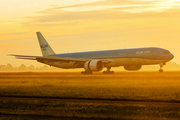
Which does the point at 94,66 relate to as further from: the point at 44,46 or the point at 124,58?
the point at 44,46

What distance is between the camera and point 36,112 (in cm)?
1095

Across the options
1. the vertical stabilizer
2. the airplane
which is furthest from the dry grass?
the vertical stabilizer

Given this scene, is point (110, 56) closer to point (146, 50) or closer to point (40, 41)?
point (146, 50)

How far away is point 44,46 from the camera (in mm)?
53562

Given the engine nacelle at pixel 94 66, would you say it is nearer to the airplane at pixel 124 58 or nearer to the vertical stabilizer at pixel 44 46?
the airplane at pixel 124 58

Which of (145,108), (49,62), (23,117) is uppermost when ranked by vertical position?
(49,62)

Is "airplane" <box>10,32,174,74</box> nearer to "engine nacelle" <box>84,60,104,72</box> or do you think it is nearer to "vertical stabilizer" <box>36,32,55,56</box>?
"engine nacelle" <box>84,60,104,72</box>

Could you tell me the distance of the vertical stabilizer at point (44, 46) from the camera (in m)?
53.4

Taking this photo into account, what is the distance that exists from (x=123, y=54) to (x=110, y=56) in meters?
2.49

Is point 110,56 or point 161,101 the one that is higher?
point 110,56

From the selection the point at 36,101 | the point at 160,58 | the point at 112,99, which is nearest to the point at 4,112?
the point at 36,101

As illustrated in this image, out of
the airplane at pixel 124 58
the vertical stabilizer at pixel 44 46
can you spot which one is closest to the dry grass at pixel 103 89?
the airplane at pixel 124 58

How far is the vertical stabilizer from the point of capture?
53375 millimetres

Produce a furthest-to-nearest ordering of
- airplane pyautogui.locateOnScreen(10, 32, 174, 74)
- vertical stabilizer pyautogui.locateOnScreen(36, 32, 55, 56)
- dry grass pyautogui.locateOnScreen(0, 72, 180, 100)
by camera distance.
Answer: vertical stabilizer pyautogui.locateOnScreen(36, 32, 55, 56), airplane pyautogui.locateOnScreen(10, 32, 174, 74), dry grass pyautogui.locateOnScreen(0, 72, 180, 100)
